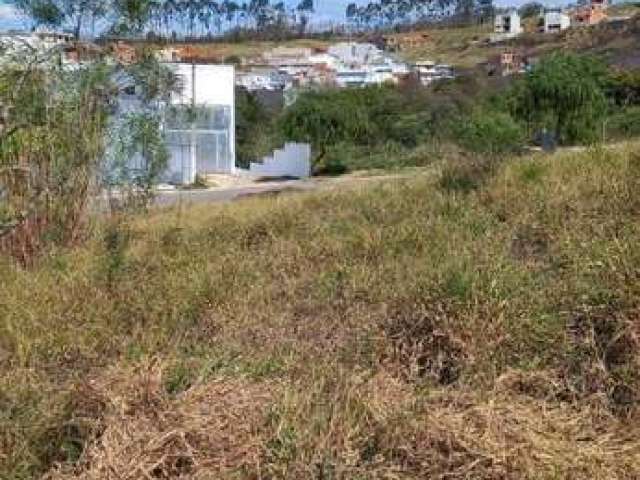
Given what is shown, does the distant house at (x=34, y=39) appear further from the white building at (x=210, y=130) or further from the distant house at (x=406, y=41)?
the distant house at (x=406, y=41)

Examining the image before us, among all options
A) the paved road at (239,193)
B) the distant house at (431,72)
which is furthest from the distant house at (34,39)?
the distant house at (431,72)

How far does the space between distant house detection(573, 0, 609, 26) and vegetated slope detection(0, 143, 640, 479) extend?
112945 mm

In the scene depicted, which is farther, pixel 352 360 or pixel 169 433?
pixel 352 360

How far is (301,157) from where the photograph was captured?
48.6 m

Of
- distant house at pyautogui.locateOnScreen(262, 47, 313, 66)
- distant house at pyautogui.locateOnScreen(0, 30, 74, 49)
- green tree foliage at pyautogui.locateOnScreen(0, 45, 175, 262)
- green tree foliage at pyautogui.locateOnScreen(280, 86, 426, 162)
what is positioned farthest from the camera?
distant house at pyautogui.locateOnScreen(262, 47, 313, 66)

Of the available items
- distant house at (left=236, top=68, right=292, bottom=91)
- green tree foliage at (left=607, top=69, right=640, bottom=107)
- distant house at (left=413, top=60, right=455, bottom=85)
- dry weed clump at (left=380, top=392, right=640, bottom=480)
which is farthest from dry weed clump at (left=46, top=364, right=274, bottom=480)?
distant house at (left=236, top=68, right=292, bottom=91)

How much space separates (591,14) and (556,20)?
453 centimetres

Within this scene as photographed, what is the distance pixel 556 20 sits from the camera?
125 meters

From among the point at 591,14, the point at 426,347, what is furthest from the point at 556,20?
the point at 426,347

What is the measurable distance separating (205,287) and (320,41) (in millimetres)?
157946

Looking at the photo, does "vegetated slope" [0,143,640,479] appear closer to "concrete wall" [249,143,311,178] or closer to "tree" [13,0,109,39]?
"tree" [13,0,109,39]

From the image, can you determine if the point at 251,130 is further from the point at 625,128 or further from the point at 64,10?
the point at 64,10

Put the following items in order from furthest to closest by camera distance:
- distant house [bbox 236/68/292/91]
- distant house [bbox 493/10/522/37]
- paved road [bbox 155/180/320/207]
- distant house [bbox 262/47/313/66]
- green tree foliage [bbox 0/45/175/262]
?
1. distant house [bbox 493/10/522/37]
2. distant house [bbox 262/47/313/66]
3. distant house [bbox 236/68/292/91]
4. paved road [bbox 155/180/320/207]
5. green tree foliage [bbox 0/45/175/262]

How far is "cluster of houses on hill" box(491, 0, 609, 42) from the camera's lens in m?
119
